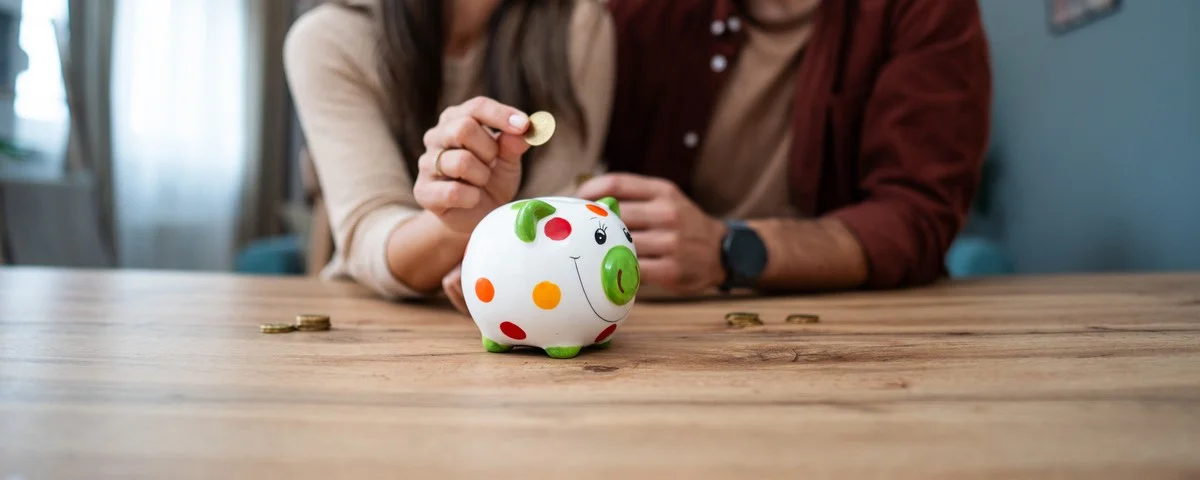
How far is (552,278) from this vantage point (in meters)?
0.54

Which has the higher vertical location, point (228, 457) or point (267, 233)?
point (228, 457)

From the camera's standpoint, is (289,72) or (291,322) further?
(289,72)

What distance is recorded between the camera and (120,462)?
0.31 m

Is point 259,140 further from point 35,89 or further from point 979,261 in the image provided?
point 979,261

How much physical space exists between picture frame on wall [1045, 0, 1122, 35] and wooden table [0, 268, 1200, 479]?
2.06m

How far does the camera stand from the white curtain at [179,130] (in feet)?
10.8

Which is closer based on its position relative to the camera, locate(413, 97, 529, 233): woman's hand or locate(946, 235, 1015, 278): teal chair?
locate(413, 97, 529, 233): woman's hand

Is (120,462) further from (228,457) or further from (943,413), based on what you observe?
(943,413)

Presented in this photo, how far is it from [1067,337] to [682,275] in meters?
0.40

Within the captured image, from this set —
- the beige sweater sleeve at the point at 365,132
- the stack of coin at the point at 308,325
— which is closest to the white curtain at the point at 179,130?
the beige sweater sleeve at the point at 365,132

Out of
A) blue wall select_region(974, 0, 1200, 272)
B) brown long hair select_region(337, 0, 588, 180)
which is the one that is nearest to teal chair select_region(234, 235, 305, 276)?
brown long hair select_region(337, 0, 588, 180)

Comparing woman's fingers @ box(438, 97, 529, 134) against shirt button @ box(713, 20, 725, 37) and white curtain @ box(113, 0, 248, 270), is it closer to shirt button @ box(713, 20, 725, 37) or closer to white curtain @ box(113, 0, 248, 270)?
shirt button @ box(713, 20, 725, 37)

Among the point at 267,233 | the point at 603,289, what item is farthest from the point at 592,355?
the point at 267,233

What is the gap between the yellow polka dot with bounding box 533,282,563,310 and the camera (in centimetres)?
54
